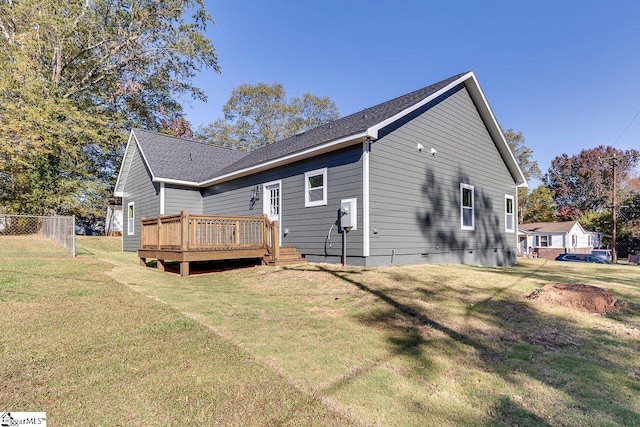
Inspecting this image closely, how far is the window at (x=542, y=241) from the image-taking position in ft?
110

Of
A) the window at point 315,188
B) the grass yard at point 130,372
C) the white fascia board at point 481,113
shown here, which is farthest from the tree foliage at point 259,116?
the grass yard at point 130,372

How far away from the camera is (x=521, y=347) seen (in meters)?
3.83

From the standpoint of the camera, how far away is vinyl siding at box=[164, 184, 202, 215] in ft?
43.7

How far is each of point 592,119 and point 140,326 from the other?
23209 millimetres

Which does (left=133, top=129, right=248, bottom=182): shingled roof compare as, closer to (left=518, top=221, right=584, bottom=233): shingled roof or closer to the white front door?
the white front door

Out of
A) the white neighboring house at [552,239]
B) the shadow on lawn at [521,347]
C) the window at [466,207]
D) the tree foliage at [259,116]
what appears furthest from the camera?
the white neighboring house at [552,239]

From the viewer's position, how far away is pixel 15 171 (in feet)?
57.9

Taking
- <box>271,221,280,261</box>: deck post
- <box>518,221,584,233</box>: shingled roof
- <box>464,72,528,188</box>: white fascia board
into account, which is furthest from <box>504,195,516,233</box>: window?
<box>518,221,584,233</box>: shingled roof

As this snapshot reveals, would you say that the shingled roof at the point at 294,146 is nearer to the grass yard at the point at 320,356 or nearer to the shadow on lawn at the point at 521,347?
the grass yard at the point at 320,356

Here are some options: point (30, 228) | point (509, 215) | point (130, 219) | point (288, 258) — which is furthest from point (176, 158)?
point (509, 215)

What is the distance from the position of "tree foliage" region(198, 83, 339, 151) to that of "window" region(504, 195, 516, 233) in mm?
21798

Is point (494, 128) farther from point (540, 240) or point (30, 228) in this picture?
point (540, 240)

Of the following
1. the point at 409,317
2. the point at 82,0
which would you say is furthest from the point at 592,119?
the point at 82,0

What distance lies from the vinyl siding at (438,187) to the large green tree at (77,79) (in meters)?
16.6
